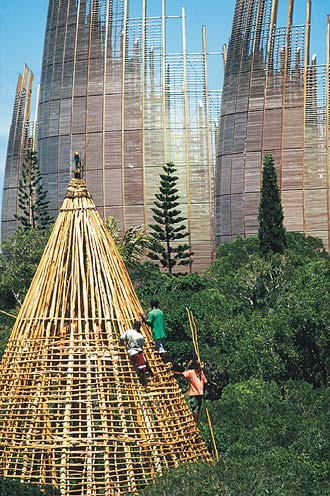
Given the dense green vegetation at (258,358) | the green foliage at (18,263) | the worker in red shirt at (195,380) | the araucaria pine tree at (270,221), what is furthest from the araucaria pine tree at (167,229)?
the worker in red shirt at (195,380)

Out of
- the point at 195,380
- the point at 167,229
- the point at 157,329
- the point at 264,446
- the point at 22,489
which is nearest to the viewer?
the point at 22,489

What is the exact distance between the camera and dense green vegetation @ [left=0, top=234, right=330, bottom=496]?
16.2m

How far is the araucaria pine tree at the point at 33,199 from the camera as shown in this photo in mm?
49344

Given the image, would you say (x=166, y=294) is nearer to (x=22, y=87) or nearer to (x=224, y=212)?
(x=224, y=212)

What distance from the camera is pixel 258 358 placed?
1087 inches

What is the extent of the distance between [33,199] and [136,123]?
6375 millimetres

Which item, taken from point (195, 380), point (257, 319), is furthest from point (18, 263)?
point (195, 380)

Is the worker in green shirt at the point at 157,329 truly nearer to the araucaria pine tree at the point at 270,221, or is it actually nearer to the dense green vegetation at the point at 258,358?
the dense green vegetation at the point at 258,358

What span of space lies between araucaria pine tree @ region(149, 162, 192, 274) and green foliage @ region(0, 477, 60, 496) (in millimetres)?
28836

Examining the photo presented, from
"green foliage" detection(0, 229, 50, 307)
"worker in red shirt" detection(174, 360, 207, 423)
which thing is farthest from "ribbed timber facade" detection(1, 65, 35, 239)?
"worker in red shirt" detection(174, 360, 207, 423)

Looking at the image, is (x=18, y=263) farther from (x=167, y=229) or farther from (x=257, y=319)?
(x=257, y=319)

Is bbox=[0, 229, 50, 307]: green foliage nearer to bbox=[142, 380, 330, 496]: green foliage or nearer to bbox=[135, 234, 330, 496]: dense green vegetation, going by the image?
bbox=[135, 234, 330, 496]: dense green vegetation

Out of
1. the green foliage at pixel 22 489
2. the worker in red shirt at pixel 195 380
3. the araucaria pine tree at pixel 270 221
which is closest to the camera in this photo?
the green foliage at pixel 22 489

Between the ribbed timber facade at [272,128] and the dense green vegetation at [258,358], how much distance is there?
10.7ft
